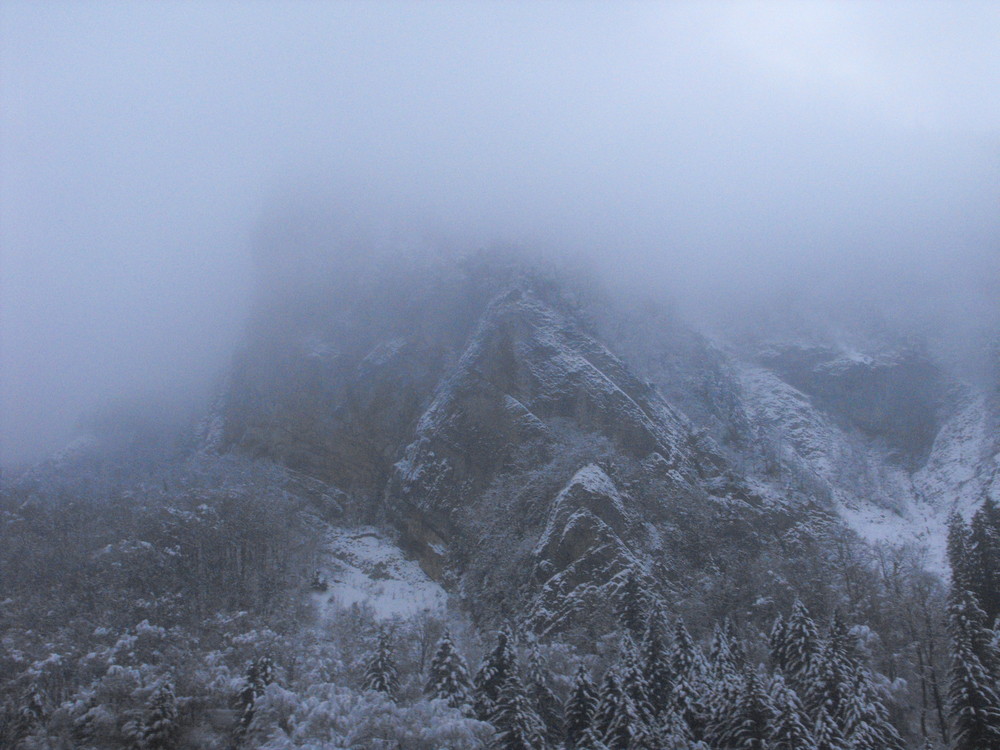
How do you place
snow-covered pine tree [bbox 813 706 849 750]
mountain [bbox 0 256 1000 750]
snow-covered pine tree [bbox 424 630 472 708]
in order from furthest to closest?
mountain [bbox 0 256 1000 750]
snow-covered pine tree [bbox 424 630 472 708]
snow-covered pine tree [bbox 813 706 849 750]

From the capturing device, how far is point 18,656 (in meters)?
77.0

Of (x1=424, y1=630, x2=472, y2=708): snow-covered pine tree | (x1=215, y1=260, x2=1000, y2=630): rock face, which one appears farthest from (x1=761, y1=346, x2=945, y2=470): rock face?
(x1=424, y1=630, x2=472, y2=708): snow-covered pine tree

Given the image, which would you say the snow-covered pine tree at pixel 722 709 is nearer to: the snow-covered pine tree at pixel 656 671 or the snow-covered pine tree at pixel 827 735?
the snow-covered pine tree at pixel 827 735

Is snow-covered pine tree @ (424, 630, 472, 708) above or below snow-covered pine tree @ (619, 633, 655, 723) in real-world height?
below

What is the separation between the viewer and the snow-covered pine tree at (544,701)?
175ft

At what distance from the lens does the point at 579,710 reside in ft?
170

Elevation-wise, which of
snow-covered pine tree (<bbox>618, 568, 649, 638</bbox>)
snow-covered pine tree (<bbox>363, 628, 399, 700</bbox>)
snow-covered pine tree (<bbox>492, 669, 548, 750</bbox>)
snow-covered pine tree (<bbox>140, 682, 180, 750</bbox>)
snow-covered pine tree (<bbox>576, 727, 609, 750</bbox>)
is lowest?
snow-covered pine tree (<bbox>618, 568, 649, 638</bbox>)

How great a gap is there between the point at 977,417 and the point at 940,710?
119658mm

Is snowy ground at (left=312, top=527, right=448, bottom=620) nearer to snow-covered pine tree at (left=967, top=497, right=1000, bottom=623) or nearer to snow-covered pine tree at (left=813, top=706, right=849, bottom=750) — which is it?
snow-covered pine tree at (left=967, top=497, right=1000, bottom=623)

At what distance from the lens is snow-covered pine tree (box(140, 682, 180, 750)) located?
44250 mm

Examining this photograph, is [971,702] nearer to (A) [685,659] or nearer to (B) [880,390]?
(A) [685,659]

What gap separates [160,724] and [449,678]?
17845 millimetres

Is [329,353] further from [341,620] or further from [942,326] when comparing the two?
[942,326]

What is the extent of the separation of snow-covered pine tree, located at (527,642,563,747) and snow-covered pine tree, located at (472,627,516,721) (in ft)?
7.53
